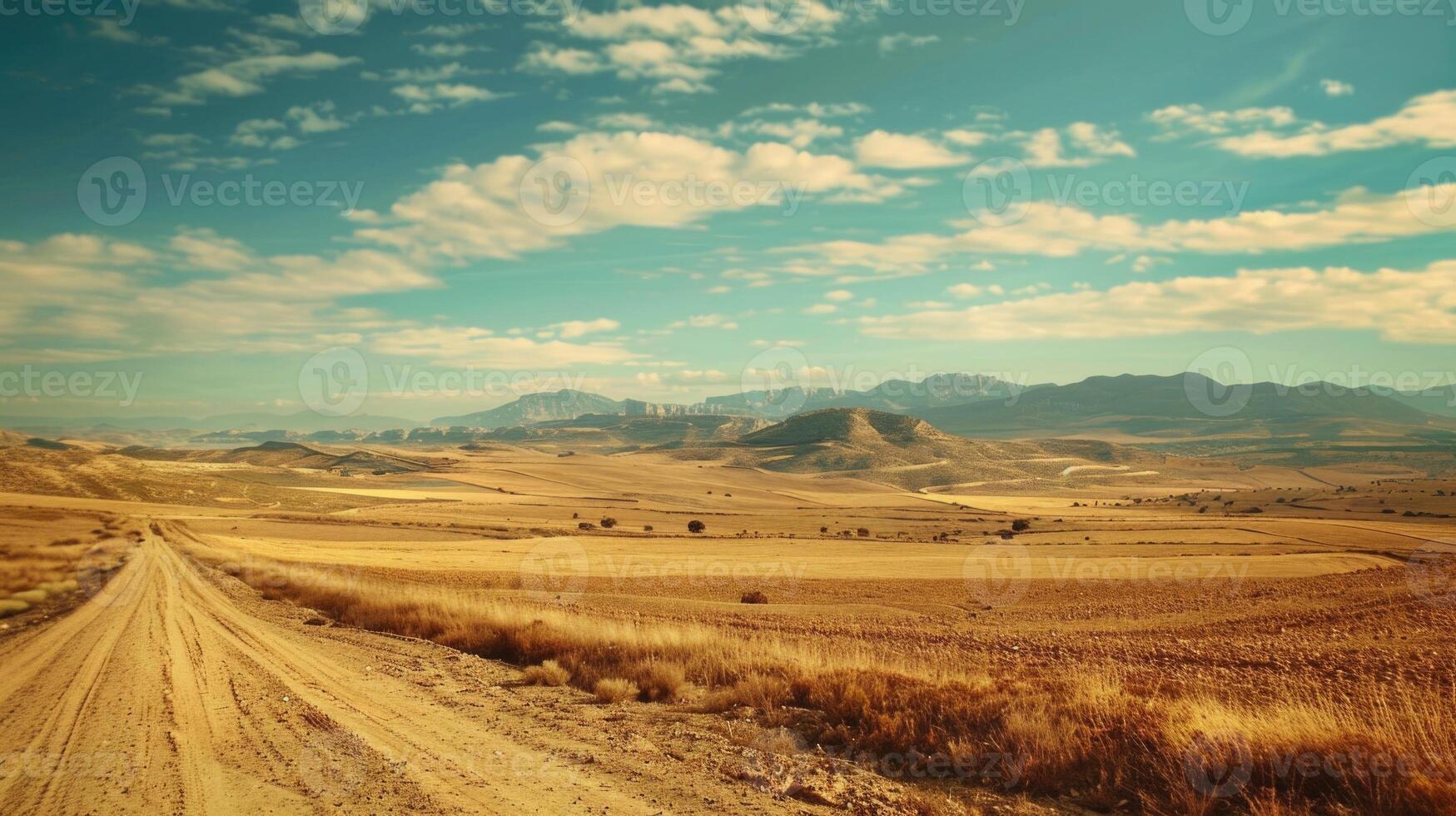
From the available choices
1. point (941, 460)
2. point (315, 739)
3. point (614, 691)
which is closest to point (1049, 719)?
point (614, 691)

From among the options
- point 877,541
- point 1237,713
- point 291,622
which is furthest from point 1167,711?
point 877,541

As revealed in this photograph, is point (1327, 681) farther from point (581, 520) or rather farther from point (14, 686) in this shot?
point (581, 520)

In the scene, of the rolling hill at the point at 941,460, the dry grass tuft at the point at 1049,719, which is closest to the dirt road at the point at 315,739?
the dry grass tuft at the point at 1049,719

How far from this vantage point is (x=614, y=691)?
10.8 m

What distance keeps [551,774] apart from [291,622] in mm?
12997

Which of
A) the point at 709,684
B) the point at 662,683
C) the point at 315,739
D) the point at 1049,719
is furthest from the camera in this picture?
the point at 709,684

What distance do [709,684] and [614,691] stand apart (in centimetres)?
162

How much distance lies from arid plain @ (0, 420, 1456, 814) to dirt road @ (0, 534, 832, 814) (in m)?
0.05

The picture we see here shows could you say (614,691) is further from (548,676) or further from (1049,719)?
(1049,719)

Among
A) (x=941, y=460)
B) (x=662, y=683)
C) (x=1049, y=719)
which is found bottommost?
(x=941, y=460)

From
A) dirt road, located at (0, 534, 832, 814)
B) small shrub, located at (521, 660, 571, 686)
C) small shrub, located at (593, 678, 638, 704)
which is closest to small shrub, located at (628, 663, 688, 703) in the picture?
small shrub, located at (593, 678, 638, 704)

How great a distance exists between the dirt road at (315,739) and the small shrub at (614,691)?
24cm

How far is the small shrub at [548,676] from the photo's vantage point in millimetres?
11805

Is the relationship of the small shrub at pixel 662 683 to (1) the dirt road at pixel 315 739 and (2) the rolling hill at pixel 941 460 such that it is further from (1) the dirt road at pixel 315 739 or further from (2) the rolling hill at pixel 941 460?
(2) the rolling hill at pixel 941 460
